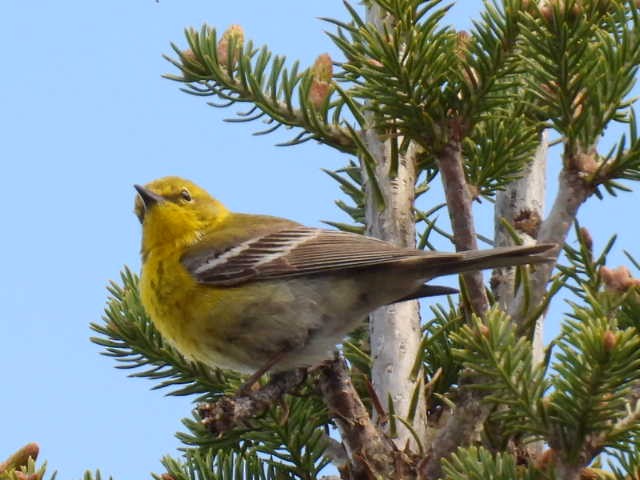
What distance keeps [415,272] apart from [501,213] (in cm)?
53

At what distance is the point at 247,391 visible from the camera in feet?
13.7

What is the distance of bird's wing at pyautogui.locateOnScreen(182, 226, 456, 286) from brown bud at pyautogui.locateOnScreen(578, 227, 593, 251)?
104 cm

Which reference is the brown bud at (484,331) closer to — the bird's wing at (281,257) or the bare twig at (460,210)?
the bare twig at (460,210)

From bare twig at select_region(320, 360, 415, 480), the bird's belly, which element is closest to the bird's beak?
the bird's belly

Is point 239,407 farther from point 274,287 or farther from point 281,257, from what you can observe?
point 281,257

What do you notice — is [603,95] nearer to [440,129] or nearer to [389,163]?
[440,129]

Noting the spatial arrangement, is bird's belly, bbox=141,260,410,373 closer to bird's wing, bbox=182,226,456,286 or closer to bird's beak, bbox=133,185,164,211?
bird's wing, bbox=182,226,456,286

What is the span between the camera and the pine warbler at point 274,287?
4375mm

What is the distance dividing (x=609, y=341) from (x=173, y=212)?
3.59 m

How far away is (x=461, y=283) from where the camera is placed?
3.55m

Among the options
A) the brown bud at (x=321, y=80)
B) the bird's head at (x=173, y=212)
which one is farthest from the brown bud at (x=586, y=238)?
the bird's head at (x=173, y=212)

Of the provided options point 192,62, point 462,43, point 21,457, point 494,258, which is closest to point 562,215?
point 494,258

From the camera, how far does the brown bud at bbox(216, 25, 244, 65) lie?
4.33 meters

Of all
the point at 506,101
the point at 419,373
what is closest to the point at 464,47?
the point at 506,101
